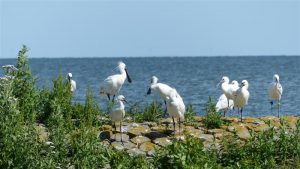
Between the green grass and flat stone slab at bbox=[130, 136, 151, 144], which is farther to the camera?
flat stone slab at bbox=[130, 136, 151, 144]

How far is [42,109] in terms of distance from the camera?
13.7 m

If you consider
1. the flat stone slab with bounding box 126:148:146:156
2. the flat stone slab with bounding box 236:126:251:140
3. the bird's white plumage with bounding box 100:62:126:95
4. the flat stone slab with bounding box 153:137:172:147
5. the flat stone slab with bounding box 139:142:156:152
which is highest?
the bird's white plumage with bounding box 100:62:126:95

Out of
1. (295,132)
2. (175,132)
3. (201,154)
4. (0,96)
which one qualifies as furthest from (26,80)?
(295,132)

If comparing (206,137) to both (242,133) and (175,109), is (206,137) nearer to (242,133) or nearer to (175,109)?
(242,133)

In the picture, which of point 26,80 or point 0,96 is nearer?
point 0,96

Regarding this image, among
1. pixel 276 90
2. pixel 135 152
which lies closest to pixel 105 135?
pixel 135 152

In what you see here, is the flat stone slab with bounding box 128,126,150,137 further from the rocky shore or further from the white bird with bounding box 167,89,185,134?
the white bird with bounding box 167,89,185,134

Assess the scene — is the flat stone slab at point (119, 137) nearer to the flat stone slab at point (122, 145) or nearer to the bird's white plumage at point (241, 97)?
the flat stone slab at point (122, 145)

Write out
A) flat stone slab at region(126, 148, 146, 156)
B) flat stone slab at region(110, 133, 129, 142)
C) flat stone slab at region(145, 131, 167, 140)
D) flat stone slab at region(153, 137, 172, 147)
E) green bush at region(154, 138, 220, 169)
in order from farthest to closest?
flat stone slab at region(145, 131, 167, 140), flat stone slab at region(110, 133, 129, 142), flat stone slab at region(153, 137, 172, 147), flat stone slab at region(126, 148, 146, 156), green bush at region(154, 138, 220, 169)

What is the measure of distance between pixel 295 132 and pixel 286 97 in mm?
15985

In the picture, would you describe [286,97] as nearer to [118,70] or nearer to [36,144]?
[118,70]

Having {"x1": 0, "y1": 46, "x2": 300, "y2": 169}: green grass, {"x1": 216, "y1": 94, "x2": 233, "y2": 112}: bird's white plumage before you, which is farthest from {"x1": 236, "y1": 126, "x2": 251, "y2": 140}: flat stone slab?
{"x1": 216, "y1": 94, "x2": 233, "y2": 112}: bird's white plumage

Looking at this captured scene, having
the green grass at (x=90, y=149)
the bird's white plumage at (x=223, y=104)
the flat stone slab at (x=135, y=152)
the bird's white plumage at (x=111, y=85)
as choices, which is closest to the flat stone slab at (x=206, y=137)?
the green grass at (x=90, y=149)

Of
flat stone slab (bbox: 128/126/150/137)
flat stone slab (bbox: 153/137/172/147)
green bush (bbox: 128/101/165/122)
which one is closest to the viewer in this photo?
flat stone slab (bbox: 153/137/172/147)
